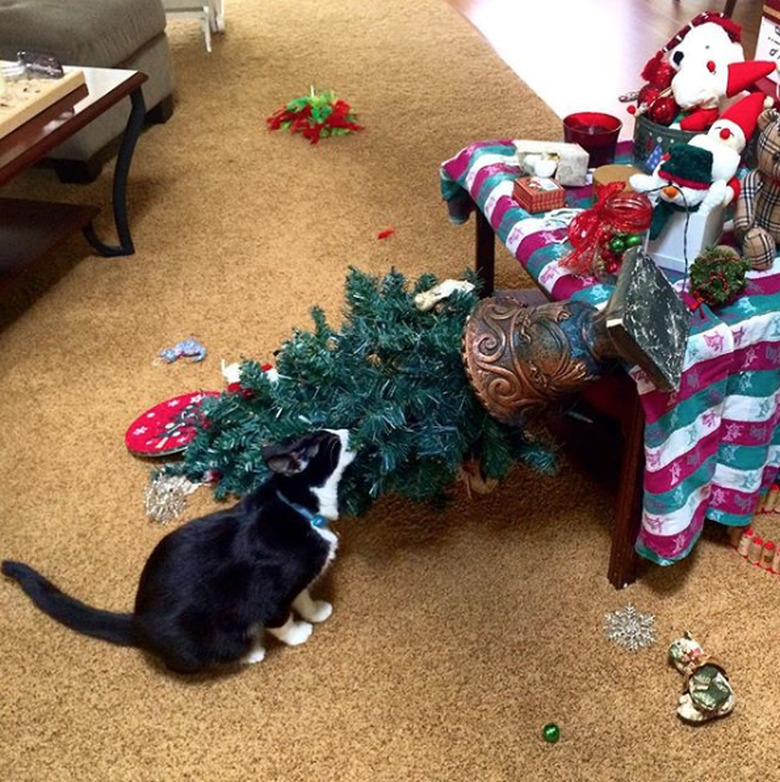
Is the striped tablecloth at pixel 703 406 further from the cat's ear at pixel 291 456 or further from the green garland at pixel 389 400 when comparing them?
the cat's ear at pixel 291 456

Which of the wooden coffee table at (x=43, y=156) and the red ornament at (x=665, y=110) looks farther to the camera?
the wooden coffee table at (x=43, y=156)

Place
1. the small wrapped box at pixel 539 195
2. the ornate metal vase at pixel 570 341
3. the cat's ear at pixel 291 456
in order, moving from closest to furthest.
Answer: the ornate metal vase at pixel 570 341
the cat's ear at pixel 291 456
the small wrapped box at pixel 539 195

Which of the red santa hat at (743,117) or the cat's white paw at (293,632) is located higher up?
the red santa hat at (743,117)

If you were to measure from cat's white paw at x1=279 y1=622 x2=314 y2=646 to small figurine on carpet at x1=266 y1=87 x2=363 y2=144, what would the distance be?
1.77 metres

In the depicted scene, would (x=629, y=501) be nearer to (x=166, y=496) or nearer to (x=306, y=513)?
(x=306, y=513)

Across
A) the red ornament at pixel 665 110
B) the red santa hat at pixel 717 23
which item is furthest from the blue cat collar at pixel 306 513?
the red santa hat at pixel 717 23

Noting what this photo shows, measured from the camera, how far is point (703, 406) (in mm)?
1188

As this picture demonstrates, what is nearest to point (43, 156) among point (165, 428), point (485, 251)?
point (165, 428)

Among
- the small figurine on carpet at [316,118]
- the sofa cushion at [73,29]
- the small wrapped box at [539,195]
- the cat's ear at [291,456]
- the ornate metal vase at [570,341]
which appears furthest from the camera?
the small figurine on carpet at [316,118]

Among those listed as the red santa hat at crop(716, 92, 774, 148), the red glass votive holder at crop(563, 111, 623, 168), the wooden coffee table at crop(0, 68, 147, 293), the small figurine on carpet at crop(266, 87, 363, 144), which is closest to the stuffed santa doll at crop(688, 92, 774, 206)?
the red santa hat at crop(716, 92, 774, 148)

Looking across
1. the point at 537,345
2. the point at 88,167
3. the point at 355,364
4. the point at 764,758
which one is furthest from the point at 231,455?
the point at 88,167

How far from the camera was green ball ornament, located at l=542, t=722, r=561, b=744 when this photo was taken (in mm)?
1173

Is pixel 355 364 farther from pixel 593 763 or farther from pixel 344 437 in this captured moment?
pixel 593 763

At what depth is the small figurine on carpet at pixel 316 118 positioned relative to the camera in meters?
2.74
